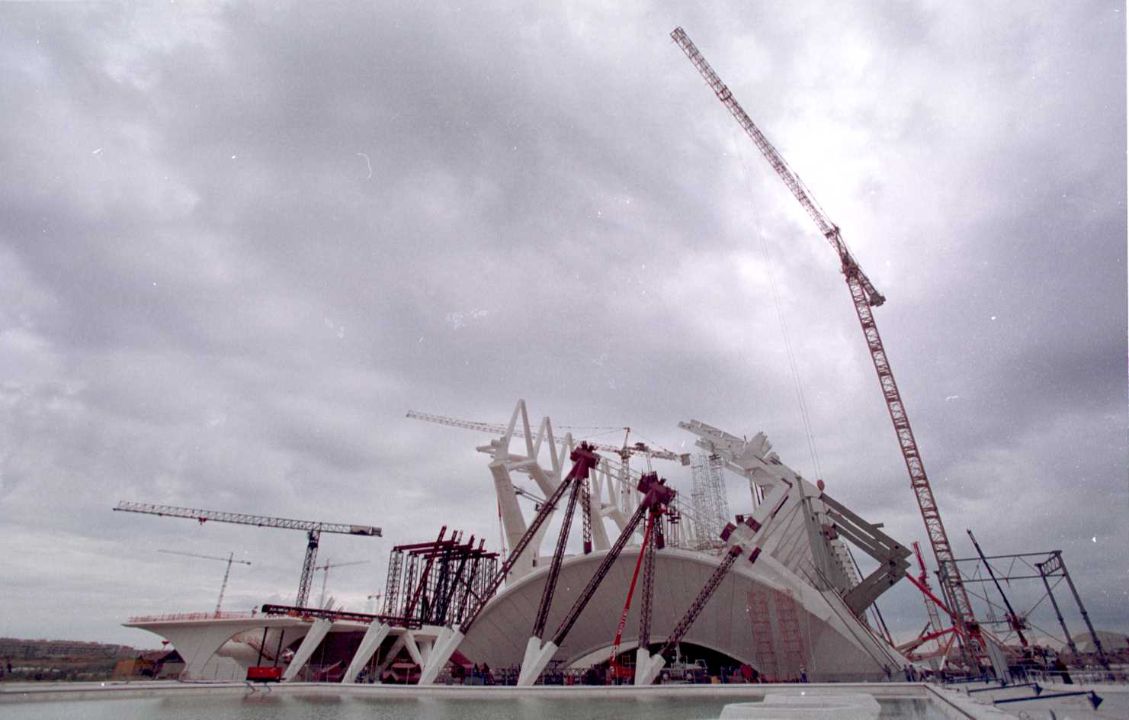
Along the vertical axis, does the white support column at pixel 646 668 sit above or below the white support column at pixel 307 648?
below

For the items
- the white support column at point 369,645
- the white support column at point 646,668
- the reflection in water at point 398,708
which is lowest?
the reflection in water at point 398,708

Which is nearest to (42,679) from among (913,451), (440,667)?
(440,667)

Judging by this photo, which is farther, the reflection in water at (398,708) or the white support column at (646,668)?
the white support column at (646,668)

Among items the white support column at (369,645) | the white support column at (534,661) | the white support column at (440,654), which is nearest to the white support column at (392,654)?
the white support column at (369,645)

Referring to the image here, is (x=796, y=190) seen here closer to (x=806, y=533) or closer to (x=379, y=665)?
(x=806, y=533)

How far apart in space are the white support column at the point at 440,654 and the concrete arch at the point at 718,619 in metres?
7.38

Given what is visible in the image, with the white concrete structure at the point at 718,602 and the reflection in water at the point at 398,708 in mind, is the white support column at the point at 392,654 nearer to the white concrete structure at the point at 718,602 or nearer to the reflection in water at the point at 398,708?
the white concrete structure at the point at 718,602

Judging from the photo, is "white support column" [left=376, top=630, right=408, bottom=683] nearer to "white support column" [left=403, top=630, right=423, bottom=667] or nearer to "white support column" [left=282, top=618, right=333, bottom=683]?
"white support column" [left=403, top=630, right=423, bottom=667]

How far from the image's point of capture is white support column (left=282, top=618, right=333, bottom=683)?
52.7m

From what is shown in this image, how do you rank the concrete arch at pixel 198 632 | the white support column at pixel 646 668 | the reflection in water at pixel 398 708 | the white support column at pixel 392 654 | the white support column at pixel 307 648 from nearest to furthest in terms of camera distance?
the reflection in water at pixel 398 708
the white support column at pixel 646 668
the white support column at pixel 307 648
the concrete arch at pixel 198 632
the white support column at pixel 392 654

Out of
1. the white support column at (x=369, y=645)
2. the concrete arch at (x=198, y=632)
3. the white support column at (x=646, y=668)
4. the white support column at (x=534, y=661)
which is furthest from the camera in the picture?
the concrete arch at (x=198, y=632)

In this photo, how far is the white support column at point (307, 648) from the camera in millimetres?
52719

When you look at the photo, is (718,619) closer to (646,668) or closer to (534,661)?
(646,668)

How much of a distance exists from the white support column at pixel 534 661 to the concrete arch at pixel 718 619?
9129mm
